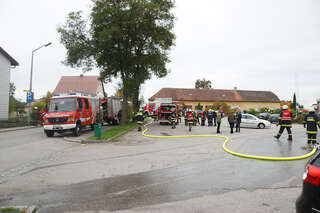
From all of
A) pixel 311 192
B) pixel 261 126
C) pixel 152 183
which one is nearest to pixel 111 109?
pixel 261 126

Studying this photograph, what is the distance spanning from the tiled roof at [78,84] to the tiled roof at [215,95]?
17664mm

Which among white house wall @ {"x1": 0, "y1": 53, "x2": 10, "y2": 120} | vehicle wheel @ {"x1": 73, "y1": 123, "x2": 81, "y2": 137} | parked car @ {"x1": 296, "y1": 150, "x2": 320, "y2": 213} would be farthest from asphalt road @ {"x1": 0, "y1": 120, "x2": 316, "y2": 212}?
white house wall @ {"x1": 0, "y1": 53, "x2": 10, "y2": 120}

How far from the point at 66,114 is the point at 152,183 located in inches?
428

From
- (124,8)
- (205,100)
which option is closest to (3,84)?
(124,8)

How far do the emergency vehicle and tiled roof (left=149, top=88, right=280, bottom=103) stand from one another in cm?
4680

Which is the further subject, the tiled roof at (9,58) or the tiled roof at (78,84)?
the tiled roof at (78,84)

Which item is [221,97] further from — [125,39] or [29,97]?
[29,97]

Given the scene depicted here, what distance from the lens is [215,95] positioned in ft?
218

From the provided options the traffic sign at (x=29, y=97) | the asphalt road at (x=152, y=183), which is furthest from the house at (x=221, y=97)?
the asphalt road at (x=152, y=183)

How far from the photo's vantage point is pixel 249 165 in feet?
22.7

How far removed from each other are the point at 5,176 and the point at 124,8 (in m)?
17.4

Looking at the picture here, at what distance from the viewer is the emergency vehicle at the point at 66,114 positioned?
14.5 meters

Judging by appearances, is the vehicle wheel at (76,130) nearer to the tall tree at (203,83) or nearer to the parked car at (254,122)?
the parked car at (254,122)

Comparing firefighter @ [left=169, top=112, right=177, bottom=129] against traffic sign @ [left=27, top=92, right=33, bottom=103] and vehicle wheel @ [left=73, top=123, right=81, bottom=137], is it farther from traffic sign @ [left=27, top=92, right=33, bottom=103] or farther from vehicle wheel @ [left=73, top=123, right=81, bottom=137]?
traffic sign @ [left=27, top=92, right=33, bottom=103]
